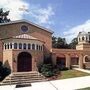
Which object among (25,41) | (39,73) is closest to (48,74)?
(39,73)

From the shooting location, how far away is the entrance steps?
2887 centimetres

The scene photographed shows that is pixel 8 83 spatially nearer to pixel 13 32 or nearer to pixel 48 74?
pixel 48 74

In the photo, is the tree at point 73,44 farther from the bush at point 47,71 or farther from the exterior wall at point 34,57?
the bush at point 47,71

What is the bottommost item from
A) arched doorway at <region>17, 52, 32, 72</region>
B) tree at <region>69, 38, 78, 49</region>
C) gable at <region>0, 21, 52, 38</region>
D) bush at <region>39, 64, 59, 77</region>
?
bush at <region>39, 64, 59, 77</region>

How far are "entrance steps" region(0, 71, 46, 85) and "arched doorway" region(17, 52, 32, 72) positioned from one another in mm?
2291

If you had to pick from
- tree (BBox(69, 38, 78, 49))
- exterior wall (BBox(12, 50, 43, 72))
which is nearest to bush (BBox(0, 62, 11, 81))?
exterior wall (BBox(12, 50, 43, 72))

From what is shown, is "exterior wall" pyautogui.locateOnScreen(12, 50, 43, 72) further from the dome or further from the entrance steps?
the dome

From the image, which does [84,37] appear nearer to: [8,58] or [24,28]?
[24,28]

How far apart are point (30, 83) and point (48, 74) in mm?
4419

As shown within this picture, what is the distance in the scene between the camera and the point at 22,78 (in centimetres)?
3011

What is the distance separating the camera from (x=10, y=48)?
34.1 m

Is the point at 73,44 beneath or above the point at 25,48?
above

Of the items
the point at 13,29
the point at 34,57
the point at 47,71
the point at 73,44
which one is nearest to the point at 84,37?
the point at 13,29

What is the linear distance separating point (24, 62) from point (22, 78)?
4.79 m
